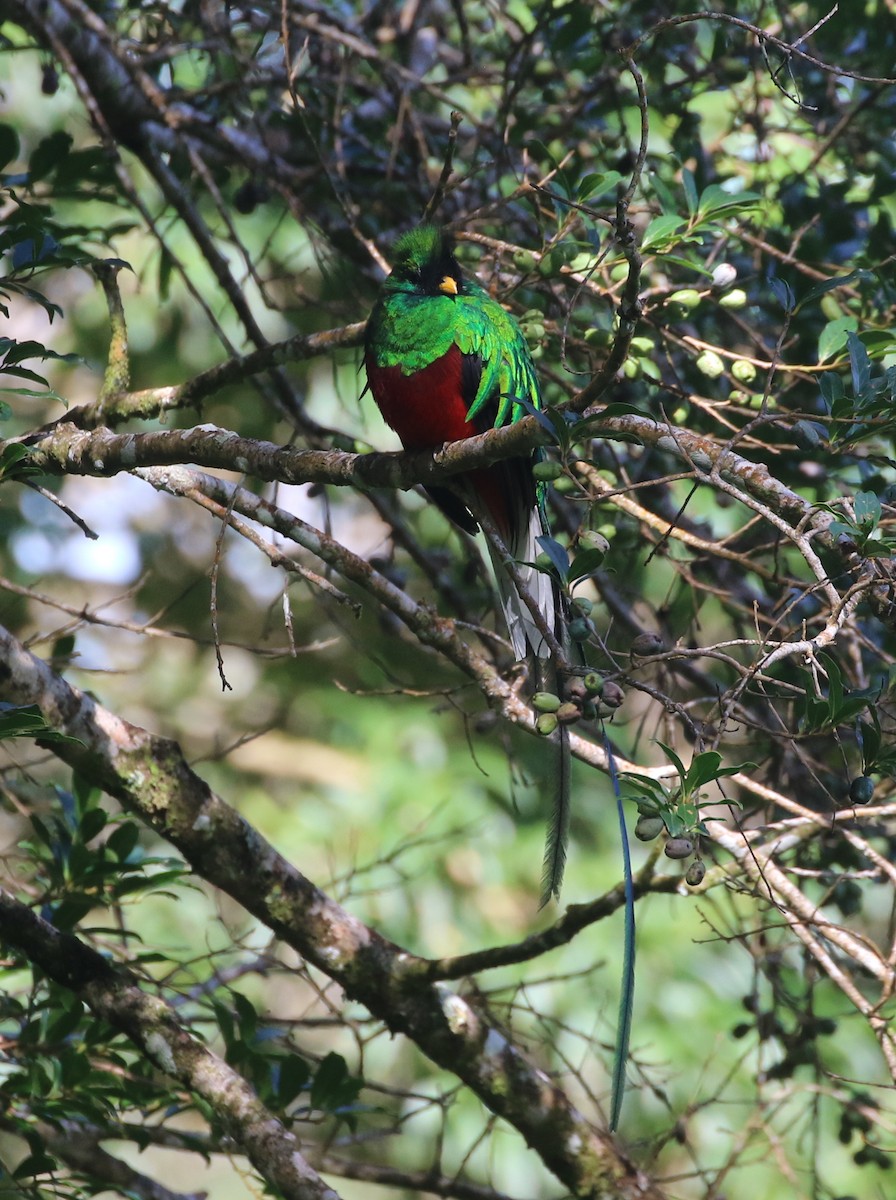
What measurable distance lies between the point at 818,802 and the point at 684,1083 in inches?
80.1

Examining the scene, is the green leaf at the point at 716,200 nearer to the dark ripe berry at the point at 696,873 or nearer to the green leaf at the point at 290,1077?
the dark ripe berry at the point at 696,873

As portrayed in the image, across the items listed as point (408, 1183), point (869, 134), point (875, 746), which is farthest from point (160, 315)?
point (875, 746)

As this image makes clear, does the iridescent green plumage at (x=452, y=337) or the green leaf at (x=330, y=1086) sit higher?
the iridescent green plumage at (x=452, y=337)

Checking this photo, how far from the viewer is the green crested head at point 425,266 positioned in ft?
10.6

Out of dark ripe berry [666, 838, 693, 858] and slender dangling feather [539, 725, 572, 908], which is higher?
slender dangling feather [539, 725, 572, 908]

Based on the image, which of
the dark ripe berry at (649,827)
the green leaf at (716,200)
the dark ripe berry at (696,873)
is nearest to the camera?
the dark ripe berry at (696,873)

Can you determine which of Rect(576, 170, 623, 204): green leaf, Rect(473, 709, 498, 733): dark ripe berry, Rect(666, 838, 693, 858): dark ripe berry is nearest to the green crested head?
Rect(576, 170, 623, 204): green leaf

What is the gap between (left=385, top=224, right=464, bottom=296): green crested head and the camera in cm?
324

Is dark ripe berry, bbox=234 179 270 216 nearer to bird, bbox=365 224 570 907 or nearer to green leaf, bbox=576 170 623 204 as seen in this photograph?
bird, bbox=365 224 570 907

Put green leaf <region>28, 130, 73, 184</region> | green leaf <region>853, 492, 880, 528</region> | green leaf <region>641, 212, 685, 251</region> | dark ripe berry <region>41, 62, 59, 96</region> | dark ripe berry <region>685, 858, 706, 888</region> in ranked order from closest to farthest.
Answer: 1. dark ripe berry <region>685, 858, 706, 888</region>
2. green leaf <region>853, 492, 880, 528</region>
3. green leaf <region>641, 212, 685, 251</region>
4. green leaf <region>28, 130, 73, 184</region>
5. dark ripe berry <region>41, 62, 59, 96</region>

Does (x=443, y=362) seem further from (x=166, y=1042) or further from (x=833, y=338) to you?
(x=166, y=1042)

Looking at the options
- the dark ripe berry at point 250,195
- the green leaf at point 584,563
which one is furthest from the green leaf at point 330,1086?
the dark ripe berry at point 250,195

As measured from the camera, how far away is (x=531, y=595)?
310 cm

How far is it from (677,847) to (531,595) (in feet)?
4.49
